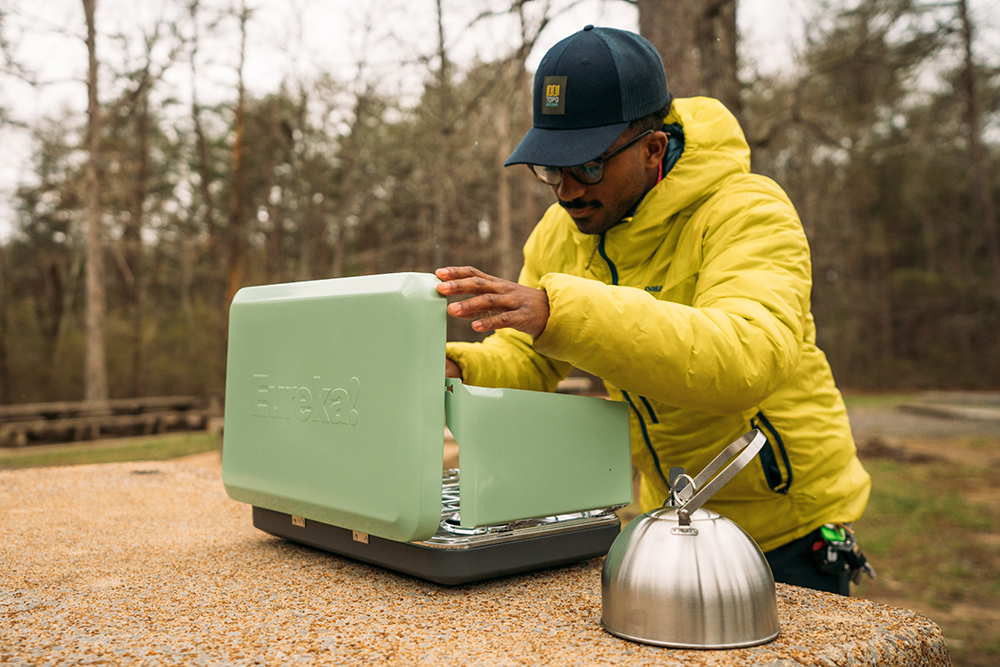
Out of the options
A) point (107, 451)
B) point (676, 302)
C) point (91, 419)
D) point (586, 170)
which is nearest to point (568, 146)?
point (586, 170)

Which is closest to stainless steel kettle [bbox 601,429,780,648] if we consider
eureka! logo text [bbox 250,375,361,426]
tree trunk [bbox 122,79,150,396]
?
eureka! logo text [bbox 250,375,361,426]

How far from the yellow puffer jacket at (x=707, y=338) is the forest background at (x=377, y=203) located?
5257 millimetres

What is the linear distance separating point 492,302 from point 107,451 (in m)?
9.56

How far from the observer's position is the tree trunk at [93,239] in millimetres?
12406

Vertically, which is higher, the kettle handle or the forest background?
the forest background

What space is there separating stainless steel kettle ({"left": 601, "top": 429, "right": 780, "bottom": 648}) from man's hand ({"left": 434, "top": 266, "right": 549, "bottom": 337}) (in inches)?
13.3

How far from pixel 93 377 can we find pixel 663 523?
44.4 feet

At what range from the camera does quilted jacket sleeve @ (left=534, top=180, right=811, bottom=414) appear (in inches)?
44.1

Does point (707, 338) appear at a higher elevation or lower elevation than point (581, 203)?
lower

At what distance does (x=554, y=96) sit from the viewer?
4.58 ft

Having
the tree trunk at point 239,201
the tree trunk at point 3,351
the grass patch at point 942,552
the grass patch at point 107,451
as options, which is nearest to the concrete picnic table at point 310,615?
the grass patch at point 942,552

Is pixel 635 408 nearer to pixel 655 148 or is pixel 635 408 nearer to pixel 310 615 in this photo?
pixel 655 148

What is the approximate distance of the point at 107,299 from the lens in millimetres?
22031

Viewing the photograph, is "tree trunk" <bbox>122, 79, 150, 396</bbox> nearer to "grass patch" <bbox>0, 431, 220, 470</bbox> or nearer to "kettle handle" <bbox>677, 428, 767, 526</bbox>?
"grass patch" <bbox>0, 431, 220, 470</bbox>
